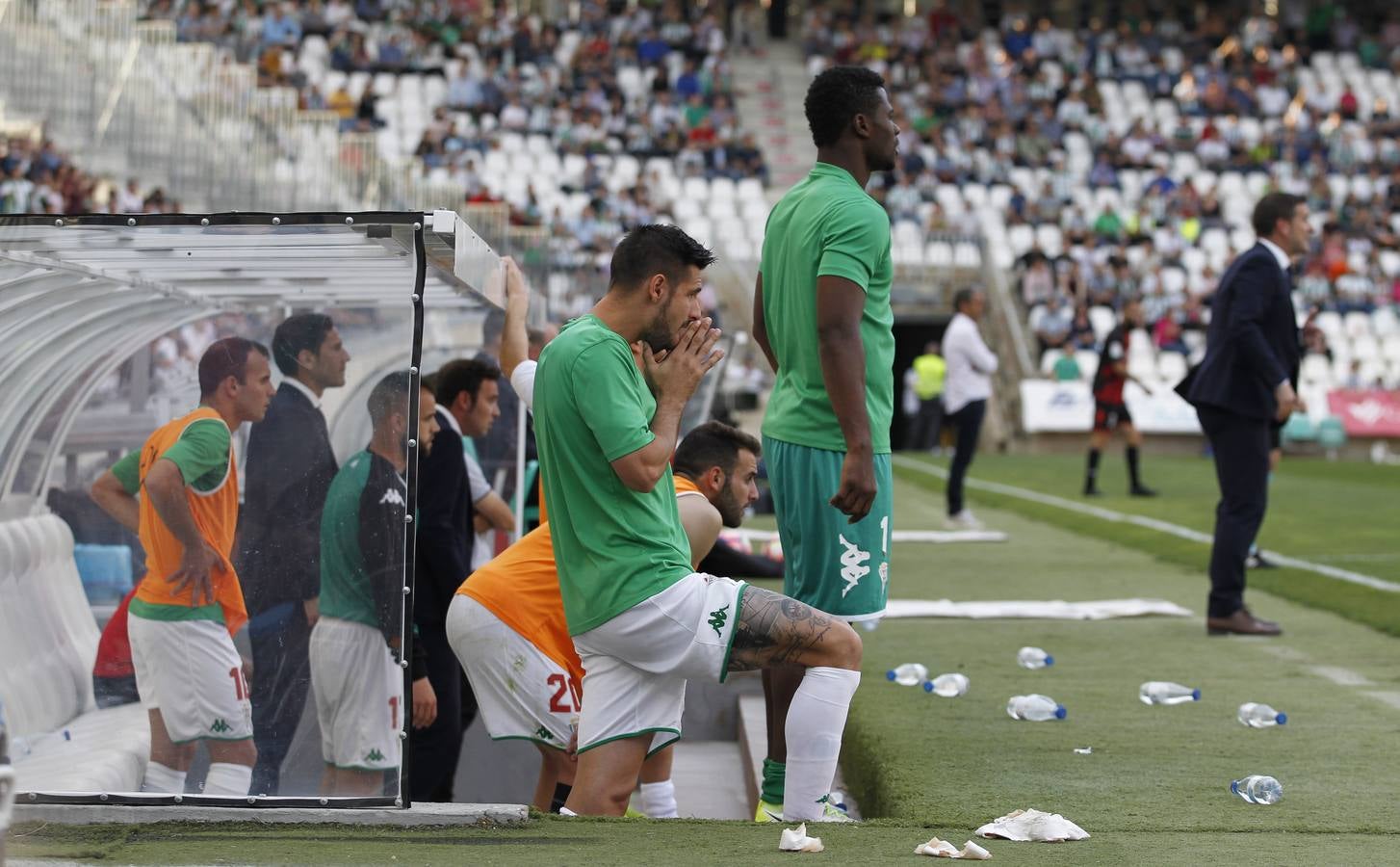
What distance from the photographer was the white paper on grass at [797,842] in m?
3.81

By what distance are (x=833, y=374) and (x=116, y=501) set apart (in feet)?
7.08

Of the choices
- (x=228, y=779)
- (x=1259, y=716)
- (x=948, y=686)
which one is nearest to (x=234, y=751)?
(x=228, y=779)

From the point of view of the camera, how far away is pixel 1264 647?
754 centimetres

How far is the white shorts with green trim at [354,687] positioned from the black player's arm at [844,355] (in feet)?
4.39

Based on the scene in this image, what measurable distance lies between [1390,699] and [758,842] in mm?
3300

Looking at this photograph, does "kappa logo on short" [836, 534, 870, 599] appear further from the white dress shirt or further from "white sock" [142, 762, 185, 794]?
the white dress shirt

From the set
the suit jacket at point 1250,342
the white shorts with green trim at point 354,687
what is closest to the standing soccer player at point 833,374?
the white shorts with green trim at point 354,687

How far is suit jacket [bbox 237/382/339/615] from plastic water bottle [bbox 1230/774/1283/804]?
252cm

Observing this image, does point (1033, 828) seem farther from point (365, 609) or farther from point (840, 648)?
point (365, 609)

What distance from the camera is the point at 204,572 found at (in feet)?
15.3

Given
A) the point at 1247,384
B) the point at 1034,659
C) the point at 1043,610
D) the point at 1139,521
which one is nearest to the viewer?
the point at 1034,659

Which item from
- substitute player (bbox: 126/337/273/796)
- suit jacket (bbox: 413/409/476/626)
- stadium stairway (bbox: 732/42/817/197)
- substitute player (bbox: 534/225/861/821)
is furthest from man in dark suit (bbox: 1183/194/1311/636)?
stadium stairway (bbox: 732/42/817/197)

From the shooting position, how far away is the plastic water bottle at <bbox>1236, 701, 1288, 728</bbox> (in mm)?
5691

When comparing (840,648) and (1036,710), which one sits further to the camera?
(1036,710)
